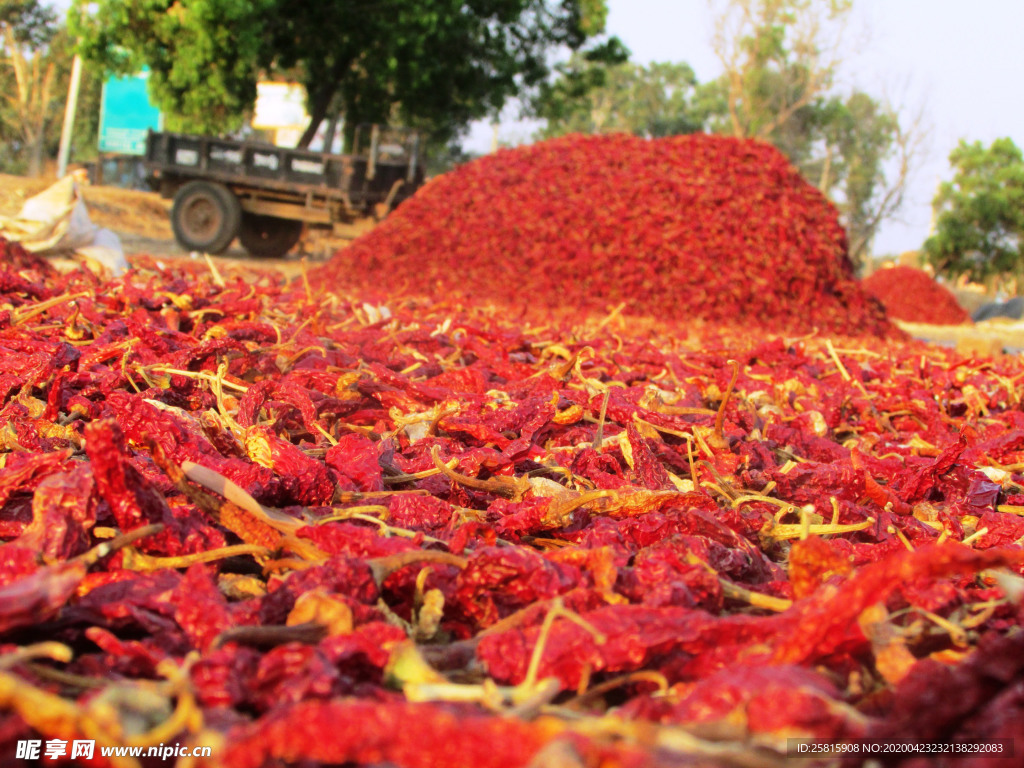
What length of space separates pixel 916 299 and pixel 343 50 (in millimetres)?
14033

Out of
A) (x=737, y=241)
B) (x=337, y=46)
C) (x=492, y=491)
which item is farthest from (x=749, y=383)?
(x=337, y=46)

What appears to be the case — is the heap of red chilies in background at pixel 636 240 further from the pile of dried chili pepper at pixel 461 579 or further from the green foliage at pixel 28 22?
the green foliage at pixel 28 22

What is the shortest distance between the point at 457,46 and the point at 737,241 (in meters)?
10.2

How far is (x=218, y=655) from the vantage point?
2.48ft

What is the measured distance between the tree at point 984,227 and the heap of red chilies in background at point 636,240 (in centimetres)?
2412

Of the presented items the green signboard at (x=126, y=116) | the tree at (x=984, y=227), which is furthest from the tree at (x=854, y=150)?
the green signboard at (x=126, y=116)

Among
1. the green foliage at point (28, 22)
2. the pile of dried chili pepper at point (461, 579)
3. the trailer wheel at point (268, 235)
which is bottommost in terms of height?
the pile of dried chili pepper at point (461, 579)

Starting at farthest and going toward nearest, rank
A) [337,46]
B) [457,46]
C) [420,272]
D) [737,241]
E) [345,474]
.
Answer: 1. [457,46]
2. [337,46]
3. [420,272]
4. [737,241]
5. [345,474]

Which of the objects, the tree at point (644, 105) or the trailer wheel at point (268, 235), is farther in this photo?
the tree at point (644, 105)

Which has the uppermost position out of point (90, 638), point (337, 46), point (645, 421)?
point (337, 46)

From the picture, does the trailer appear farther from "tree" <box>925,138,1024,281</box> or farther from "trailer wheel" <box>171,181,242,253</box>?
"tree" <box>925,138,1024,281</box>

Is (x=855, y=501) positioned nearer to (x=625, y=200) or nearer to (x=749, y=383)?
(x=749, y=383)

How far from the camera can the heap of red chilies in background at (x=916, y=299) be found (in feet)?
60.9

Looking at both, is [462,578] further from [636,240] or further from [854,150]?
[854,150]
